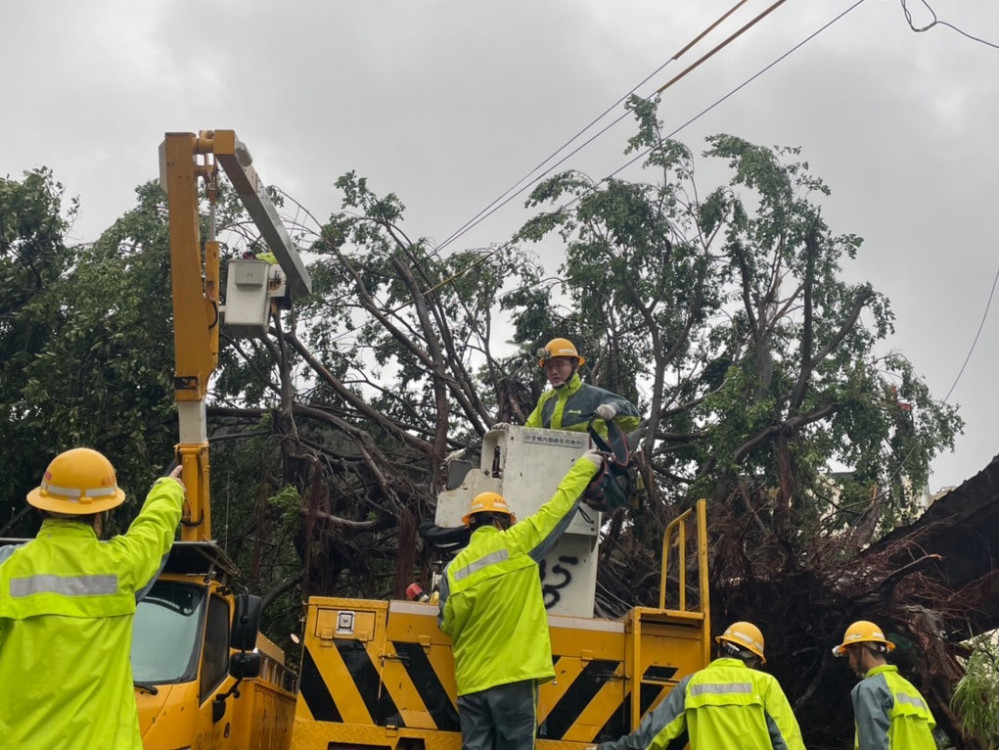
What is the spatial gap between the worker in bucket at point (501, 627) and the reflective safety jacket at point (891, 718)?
5.79ft

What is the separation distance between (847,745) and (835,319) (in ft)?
18.9

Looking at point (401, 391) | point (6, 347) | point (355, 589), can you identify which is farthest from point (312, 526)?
point (6, 347)

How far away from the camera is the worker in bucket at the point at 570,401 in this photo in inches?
258

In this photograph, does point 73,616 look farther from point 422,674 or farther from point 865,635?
point 865,635

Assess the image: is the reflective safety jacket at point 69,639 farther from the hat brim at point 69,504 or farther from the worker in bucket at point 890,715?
the worker in bucket at point 890,715

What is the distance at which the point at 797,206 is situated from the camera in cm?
1232

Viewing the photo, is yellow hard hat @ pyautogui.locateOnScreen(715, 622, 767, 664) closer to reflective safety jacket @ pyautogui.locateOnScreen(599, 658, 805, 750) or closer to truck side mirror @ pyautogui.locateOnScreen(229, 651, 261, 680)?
reflective safety jacket @ pyautogui.locateOnScreen(599, 658, 805, 750)

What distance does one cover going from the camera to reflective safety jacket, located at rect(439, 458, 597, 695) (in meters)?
5.01

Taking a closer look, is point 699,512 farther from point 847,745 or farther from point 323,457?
point 323,457

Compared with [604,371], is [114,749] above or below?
below

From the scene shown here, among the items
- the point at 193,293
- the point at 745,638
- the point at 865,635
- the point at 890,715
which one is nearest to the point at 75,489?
the point at 745,638

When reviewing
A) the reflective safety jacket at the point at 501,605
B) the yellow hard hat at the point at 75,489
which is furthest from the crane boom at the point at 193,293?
the yellow hard hat at the point at 75,489

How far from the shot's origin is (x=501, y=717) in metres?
4.96

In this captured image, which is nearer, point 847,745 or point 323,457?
point 847,745
